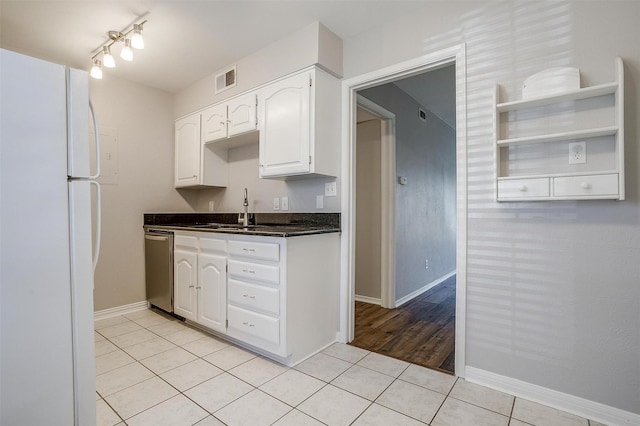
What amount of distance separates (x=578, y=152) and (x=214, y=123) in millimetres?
2860

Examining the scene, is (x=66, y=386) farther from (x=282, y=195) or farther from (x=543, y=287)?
(x=543, y=287)

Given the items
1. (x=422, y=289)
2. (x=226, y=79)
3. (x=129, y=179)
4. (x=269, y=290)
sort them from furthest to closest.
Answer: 1. (x=422, y=289)
2. (x=129, y=179)
3. (x=226, y=79)
4. (x=269, y=290)

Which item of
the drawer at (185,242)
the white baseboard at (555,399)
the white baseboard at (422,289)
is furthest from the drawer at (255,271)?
the white baseboard at (422,289)

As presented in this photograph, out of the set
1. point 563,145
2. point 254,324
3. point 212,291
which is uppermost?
point 563,145

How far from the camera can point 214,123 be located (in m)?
3.09

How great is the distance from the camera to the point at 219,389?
1.81 m

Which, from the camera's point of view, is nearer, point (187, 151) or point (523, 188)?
point (523, 188)

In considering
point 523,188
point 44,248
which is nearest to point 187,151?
point 44,248

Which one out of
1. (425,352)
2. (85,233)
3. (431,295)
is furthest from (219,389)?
(431,295)

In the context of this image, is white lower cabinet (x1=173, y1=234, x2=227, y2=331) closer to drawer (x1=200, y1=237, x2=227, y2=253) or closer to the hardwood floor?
drawer (x1=200, y1=237, x2=227, y2=253)

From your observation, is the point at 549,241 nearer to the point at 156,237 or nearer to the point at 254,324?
the point at 254,324

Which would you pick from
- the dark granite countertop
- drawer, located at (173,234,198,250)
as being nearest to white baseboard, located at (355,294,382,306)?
the dark granite countertop

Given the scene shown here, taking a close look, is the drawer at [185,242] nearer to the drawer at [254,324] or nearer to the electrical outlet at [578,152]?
the drawer at [254,324]

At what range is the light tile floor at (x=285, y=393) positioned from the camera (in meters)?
1.55
